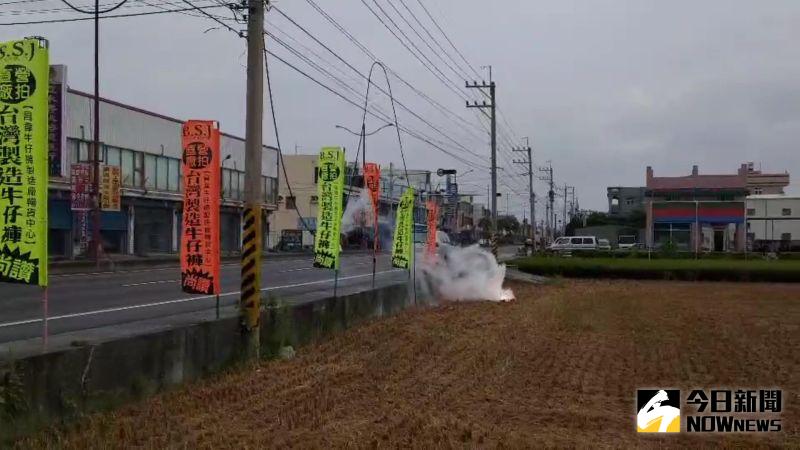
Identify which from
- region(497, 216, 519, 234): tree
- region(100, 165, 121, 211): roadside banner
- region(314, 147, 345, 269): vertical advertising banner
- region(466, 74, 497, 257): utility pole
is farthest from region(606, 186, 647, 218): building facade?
region(314, 147, 345, 269): vertical advertising banner

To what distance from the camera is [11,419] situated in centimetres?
666

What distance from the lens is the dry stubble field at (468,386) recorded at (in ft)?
23.7

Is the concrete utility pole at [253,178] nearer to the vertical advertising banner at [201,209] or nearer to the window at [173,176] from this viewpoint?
the vertical advertising banner at [201,209]

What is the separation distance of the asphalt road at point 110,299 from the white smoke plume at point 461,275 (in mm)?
3363

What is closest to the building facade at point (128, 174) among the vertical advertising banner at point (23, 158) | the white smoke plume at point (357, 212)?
the white smoke plume at point (357, 212)

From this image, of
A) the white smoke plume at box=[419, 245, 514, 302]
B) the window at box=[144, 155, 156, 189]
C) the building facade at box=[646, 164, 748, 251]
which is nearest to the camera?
the white smoke plume at box=[419, 245, 514, 302]

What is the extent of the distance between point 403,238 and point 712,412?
591 inches

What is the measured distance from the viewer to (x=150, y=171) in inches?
1762

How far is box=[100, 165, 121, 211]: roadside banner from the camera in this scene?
3569 centimetres

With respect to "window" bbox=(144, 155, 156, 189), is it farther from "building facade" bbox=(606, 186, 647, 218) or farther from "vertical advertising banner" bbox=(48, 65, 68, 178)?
"building facade" bbox=(606, 186, 647, 218)

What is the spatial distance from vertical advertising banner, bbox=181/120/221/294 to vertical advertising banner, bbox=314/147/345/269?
4.98 meters

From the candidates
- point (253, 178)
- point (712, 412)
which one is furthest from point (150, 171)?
point (712, 412)

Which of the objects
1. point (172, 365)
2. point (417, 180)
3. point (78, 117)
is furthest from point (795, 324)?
point (417, 180)

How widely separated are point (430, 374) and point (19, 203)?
18.7 feet
